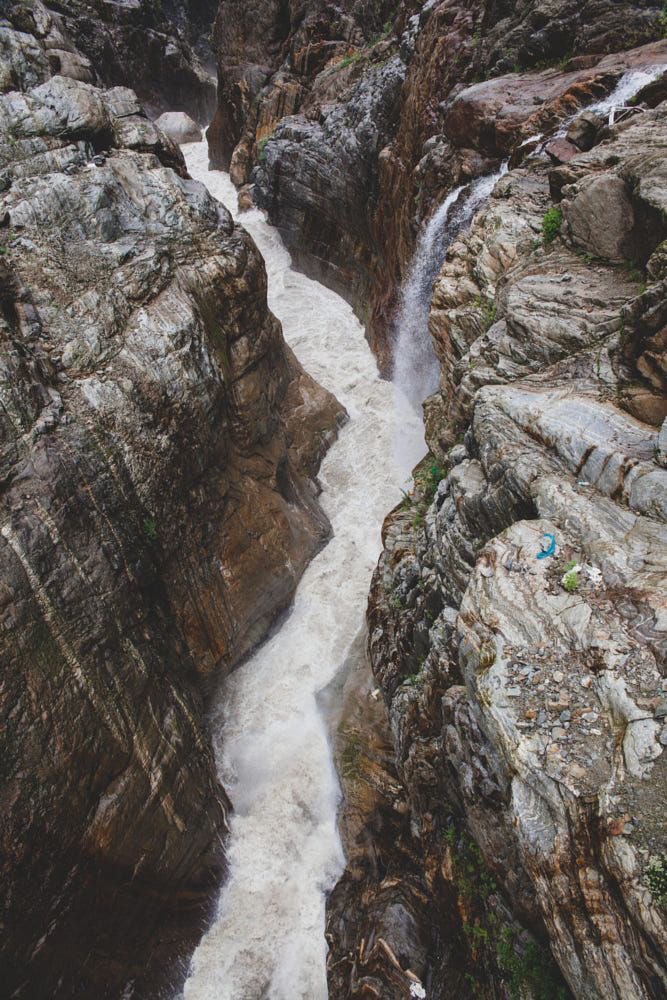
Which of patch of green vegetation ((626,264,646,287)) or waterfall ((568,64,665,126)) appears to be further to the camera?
waterfall ((568,64,665,126))

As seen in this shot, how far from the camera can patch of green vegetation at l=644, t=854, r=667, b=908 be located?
3838 millimetres

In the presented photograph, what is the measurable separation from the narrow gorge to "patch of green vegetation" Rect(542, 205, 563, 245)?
2.2 inches

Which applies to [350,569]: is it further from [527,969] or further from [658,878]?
[658,878]

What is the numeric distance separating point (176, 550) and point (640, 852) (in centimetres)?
999

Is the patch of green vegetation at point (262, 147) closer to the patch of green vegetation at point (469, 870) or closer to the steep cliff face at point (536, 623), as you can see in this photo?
the steep cliff face at point (536, 623)

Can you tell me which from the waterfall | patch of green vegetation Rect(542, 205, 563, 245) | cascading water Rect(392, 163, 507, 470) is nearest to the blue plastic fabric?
patch of green vegetation Rect(542, 205, 563, 245)

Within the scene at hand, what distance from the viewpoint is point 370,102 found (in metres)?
21.5

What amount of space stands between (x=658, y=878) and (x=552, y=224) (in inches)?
417

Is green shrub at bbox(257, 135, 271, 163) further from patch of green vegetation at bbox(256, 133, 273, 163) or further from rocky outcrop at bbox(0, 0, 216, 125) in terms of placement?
rocky outcrop at bbox(0, 0, 216, 125)

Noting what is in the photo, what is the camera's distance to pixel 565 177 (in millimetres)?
10242

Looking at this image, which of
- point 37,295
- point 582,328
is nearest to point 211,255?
point 37,295

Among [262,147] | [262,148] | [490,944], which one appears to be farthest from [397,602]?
[262,147]

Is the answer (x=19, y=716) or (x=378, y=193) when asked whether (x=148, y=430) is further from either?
(x=378, y=193)

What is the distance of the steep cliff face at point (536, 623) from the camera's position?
14.9 feet
